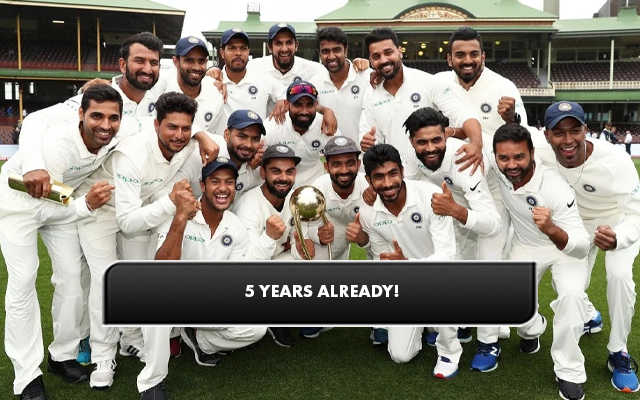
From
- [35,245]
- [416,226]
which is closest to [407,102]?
[416,226]

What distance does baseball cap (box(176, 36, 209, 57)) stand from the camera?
5707 millimetres

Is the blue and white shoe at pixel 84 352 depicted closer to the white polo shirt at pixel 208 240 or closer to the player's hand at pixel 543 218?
the white polo shirt at pixel 208 240

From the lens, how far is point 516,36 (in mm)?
40656

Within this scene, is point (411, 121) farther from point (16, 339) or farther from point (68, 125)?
point (16, 339)

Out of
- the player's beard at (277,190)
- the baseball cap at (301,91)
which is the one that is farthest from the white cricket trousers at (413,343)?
the baseball cap at (301,91)

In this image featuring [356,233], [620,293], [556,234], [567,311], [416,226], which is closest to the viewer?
[556,234]

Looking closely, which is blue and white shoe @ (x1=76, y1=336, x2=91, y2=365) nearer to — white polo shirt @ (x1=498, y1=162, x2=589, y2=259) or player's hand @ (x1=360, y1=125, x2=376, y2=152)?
player's hand @ (x1=360, y1=125, x2=376, y2=152)

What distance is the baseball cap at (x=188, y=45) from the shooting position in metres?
5.71

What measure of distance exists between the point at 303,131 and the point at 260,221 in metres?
1.26

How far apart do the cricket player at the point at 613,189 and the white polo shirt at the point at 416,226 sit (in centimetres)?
106

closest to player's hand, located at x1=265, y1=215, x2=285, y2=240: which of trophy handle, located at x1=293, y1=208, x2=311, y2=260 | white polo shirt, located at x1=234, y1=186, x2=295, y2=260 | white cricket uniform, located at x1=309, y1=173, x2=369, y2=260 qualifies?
white polo shirt, located at x1=234, y1=186, x2=295, y2=260

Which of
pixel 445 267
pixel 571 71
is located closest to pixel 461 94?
pixel 445 267

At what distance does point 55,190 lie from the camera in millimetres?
4027
